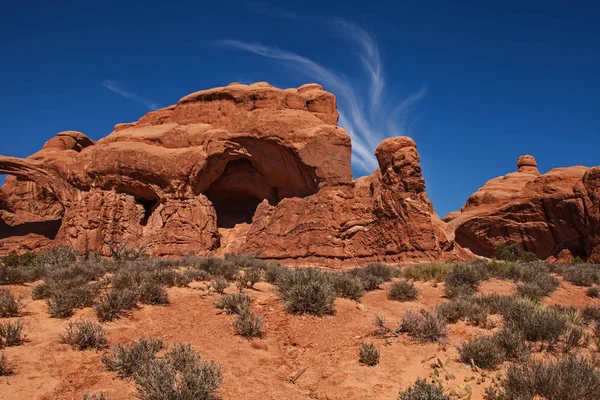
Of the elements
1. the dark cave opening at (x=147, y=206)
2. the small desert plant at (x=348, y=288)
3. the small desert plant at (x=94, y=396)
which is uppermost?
the dark cave opening at (x=147, y=206)

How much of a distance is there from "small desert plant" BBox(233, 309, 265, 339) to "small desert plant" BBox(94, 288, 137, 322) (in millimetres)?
2020

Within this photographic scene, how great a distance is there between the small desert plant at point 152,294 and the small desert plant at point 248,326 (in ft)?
6.30

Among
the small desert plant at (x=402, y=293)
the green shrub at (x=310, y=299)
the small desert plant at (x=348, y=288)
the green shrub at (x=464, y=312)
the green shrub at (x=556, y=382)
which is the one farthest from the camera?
the small desert plant at (x=402, y=293)

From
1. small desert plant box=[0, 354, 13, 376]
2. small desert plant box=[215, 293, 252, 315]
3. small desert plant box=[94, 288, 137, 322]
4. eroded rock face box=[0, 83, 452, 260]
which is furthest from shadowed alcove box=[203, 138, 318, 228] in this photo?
small desert plant box=[0, 354, 13, 376]

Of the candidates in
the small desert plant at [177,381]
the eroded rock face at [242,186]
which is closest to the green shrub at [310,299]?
the small desert plant at [177,381]

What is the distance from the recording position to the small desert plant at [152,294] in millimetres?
7891

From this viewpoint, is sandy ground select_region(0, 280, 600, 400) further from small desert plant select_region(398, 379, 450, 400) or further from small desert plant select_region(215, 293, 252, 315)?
small desert plant select_region(398, 379, 450, 400)

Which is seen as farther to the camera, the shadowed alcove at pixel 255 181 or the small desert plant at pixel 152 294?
the shadowed alcove at pixel 255 181

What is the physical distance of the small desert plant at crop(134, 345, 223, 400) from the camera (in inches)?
164

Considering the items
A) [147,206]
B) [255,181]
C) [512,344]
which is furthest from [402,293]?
[147,206]

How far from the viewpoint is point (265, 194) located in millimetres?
26625

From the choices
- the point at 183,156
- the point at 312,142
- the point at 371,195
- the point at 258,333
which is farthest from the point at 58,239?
the point at 258,333

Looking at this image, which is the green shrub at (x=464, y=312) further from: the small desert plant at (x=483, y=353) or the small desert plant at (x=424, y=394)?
the small desert plant at (x=424, y=394)

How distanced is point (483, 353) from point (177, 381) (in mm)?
3906
